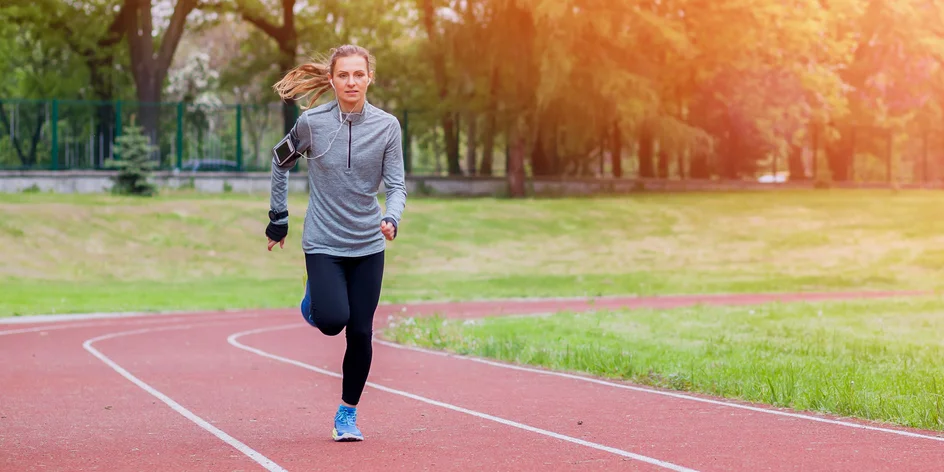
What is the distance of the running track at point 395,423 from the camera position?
751cm

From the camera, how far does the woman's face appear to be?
302 inches

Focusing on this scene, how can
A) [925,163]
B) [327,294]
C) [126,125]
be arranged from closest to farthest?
[327,294], [126,125], [925,163]

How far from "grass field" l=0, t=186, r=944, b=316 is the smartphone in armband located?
16258 mm

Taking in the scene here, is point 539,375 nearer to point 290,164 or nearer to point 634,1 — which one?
point 290,164

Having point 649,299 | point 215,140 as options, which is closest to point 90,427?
point 649,299

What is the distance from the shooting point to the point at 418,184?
49.1 m

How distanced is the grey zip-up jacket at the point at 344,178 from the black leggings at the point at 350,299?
0.28ft

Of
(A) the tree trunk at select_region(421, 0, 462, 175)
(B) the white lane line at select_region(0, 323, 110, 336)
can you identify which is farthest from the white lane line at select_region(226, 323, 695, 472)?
(A) the tree trunk at select_region(421, 0, 462, 175)

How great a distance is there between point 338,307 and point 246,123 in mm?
38357

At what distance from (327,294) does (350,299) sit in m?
0.22

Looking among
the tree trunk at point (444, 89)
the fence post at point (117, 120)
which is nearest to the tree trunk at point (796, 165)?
the tree trunk at point (444, 89)

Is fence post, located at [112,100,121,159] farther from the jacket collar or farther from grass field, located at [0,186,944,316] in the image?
the jacket collar

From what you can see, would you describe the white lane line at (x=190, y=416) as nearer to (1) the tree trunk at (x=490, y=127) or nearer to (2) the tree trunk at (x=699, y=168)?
(1) the tree trunk at (x=490, y=127)

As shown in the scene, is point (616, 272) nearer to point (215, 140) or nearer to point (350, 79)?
point (215, 140)
